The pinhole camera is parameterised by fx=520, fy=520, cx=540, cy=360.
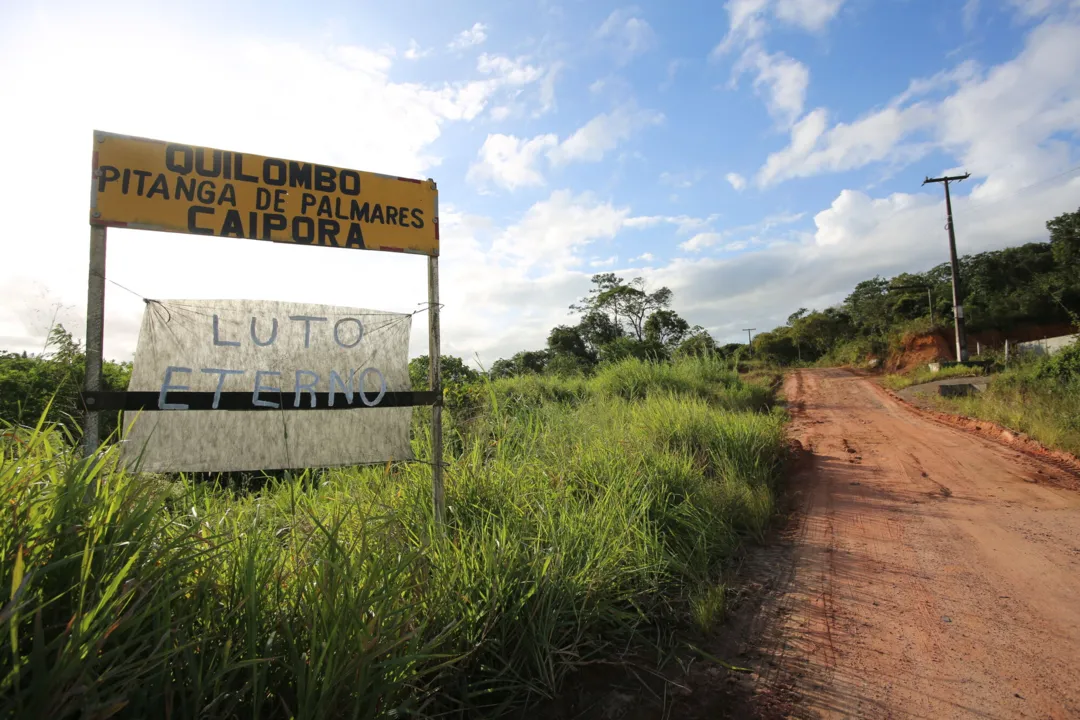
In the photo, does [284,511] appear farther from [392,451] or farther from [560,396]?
[560,396]

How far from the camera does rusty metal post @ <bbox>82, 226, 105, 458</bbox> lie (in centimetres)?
233

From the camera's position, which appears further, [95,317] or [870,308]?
[870,308]

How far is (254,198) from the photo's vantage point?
2.65 meters

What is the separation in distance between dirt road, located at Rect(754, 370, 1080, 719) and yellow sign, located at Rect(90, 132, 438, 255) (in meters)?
2.90

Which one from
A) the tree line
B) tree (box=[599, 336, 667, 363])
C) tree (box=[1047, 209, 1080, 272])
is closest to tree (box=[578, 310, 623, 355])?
the tree line

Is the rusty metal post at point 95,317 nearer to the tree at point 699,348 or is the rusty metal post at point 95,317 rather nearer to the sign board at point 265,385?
the sign board at point 265,385

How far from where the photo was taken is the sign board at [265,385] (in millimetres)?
2510

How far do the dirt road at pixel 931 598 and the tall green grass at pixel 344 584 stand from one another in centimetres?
52

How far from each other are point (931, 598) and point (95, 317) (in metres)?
4.52

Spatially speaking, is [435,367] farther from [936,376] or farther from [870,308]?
[870,308]

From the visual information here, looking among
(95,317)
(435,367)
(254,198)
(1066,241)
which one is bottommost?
(435,367)

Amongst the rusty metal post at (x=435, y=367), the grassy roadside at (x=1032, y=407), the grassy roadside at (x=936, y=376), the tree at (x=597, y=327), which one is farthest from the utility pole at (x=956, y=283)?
the rusty metal post at (x=435, y=367)

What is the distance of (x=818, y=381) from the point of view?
20797 millimetres

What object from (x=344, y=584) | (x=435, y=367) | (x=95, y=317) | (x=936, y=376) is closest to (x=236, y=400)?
(x=95, y=317)
